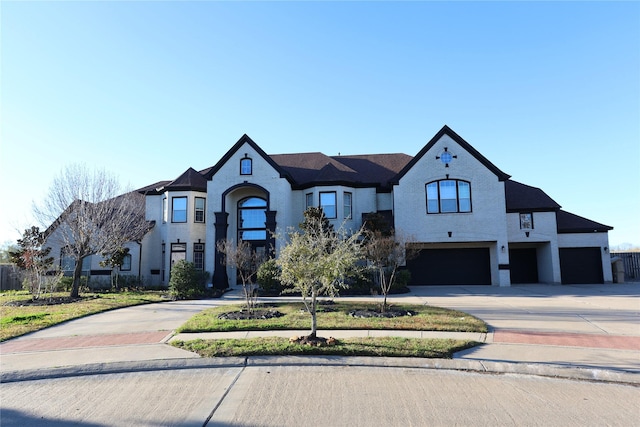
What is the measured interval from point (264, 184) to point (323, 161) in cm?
619

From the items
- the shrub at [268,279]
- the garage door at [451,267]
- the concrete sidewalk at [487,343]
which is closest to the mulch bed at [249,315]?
the concrete sidewalk at [487,343]

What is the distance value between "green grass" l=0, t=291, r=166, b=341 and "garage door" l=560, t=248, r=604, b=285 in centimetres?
2356

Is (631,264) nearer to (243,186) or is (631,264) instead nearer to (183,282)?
(243,186)

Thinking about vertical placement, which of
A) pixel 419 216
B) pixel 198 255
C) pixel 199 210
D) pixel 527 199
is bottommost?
pixel 198 255

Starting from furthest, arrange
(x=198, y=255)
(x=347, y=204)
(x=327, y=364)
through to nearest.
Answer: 1. (x=198, y=255)
2. (x=347, y=204)
3. (x=327, y=364)

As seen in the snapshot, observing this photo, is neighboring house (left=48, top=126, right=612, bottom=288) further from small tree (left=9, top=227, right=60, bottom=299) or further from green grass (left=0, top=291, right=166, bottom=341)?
green grass (left=0, top=291, right=166, bottom=341)

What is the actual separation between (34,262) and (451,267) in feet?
74.4

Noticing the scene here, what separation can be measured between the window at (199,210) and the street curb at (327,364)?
706 inches

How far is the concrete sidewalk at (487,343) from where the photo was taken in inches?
276

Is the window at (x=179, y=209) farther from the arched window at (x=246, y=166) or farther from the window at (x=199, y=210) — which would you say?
the arched window at (x=246, y=166)

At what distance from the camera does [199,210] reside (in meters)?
24.8

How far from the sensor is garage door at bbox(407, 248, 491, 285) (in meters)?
24.4

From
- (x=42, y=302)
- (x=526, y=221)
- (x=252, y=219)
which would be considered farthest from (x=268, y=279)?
(x=526, y=221)

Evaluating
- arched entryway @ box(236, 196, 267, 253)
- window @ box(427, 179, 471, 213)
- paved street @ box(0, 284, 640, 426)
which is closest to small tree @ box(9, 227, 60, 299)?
paved street @ box(0, 284, 640, 426)
